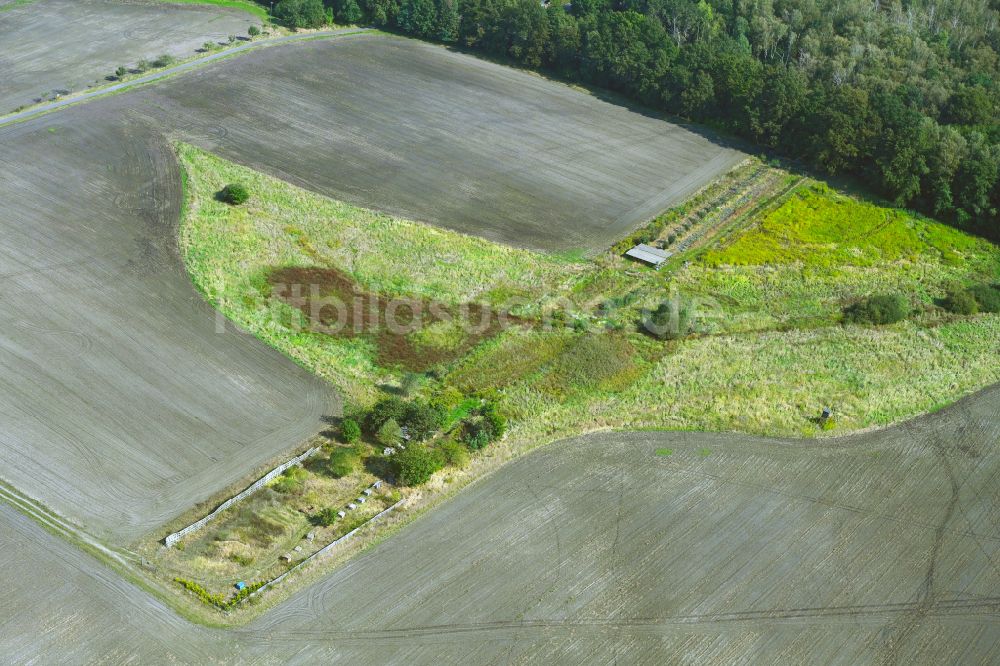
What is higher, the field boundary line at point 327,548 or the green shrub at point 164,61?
the green shrub at point 164,61

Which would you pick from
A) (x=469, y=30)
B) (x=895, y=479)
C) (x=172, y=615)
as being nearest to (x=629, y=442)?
(x=895, y=479)

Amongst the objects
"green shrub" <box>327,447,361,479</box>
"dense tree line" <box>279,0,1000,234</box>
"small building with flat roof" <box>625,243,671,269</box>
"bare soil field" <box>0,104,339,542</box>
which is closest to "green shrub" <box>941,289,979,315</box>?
"dense tree line" <box>279,0,1000,234</box>

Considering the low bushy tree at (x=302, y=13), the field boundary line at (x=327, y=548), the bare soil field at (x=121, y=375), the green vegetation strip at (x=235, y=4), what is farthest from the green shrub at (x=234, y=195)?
the green vegetation strip at (x=235, y=4)

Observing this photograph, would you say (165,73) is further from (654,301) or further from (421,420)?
(421,420)

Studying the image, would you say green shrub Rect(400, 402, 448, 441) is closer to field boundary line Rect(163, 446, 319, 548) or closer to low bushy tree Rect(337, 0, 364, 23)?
field boundary line Rect(163, 446, 319, 548)

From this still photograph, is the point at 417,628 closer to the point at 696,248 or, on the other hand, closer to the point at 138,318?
the point at 138,318

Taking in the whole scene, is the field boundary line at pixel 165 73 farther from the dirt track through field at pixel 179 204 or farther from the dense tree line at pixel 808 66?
the dense tree line at pixel 808 66
